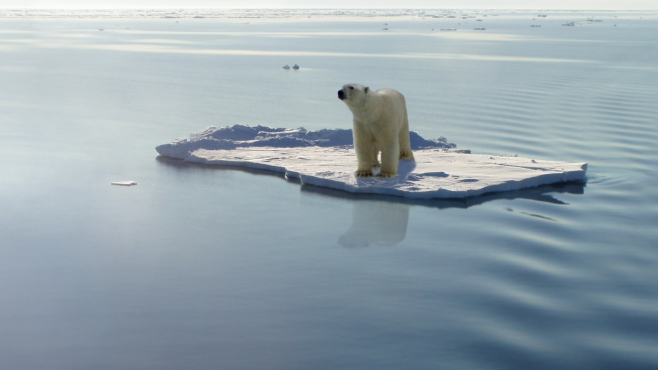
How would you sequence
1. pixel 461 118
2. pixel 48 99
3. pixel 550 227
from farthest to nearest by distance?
pixel 48 99 < pixel 461 118 < pixel 550 227

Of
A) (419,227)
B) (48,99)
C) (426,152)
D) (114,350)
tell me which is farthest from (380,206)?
(48,99)

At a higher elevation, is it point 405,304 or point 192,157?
point 192,157

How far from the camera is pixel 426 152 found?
9328mm

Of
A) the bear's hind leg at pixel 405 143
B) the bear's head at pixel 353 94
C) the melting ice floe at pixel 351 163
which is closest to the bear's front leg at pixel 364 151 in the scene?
the melting ice floe at pixel 351 163

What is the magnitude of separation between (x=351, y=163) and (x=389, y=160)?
0.86 m

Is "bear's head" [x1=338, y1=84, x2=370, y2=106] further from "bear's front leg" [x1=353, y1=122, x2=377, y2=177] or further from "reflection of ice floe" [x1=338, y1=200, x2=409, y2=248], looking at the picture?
"reflection of ice floe" [x1=338, y1=200, x2=409, y2=248]

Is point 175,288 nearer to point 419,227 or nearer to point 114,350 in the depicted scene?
point 114,350

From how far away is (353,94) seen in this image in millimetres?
7406

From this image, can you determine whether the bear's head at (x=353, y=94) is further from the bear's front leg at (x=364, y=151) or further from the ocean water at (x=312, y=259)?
the ocean water at (x=312, y=259)

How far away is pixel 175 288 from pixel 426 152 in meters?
5.12

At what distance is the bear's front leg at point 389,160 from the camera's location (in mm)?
7789

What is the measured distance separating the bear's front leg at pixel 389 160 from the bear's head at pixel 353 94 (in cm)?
64

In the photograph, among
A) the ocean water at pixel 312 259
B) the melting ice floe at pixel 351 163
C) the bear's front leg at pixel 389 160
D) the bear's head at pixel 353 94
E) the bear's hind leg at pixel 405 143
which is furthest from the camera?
the bear's hind leg at pixel 405 143

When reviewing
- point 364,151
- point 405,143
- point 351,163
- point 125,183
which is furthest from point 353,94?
point 125,183
